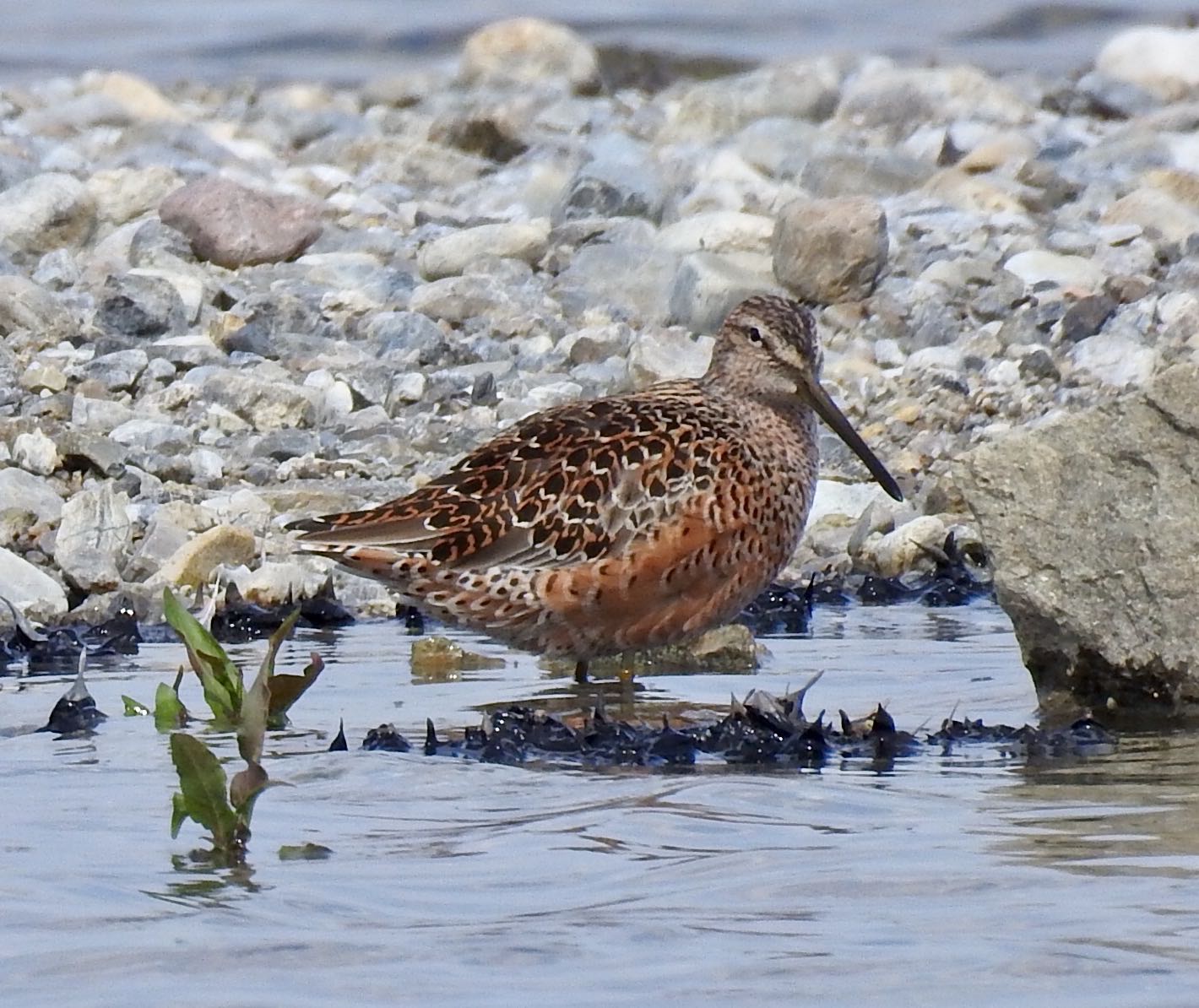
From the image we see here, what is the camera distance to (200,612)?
7422 mm

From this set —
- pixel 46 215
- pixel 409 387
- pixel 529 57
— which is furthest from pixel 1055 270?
pixel 529 57

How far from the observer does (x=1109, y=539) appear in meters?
5.81

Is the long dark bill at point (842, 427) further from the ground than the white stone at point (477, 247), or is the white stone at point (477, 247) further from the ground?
the white stone at point (477, 247)

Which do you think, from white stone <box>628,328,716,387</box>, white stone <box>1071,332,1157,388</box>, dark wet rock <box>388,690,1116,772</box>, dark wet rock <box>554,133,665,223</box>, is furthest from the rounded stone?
dark wet rock <box>388,690,1116,772</box>

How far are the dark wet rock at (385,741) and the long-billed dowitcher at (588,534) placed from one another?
1.09 meters

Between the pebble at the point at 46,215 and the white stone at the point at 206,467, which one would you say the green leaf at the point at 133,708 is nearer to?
the white stone at the point at 206,467

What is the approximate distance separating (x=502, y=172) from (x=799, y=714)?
8656mm

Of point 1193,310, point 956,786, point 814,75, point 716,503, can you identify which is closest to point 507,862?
point 956,786

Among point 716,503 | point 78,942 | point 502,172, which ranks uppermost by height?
point 502,172

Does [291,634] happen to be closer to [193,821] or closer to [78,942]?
[193,821]

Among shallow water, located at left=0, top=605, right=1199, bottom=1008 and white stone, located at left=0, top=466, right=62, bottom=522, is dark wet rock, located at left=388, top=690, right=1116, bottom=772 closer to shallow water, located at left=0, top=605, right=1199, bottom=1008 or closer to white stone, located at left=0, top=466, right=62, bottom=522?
shallow water, located at left=0, top=605, right=1199, bottom=1008

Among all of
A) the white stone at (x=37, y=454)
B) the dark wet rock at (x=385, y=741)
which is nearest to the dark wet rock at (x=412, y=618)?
the white stone at (x=37, y=454)

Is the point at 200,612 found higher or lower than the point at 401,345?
lower

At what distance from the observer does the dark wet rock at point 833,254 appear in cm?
1098
